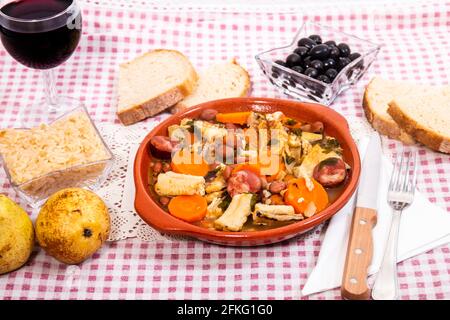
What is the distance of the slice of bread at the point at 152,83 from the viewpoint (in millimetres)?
2811

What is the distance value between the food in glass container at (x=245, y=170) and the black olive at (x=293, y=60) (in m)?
0.46

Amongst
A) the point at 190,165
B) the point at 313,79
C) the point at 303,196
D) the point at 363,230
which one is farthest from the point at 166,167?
the point at 313,79

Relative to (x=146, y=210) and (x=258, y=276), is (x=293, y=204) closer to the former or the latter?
(x=258, y=276)

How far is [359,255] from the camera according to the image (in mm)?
2006

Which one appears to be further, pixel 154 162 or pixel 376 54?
pixel 376 54

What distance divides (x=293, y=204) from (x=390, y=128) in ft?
2.69

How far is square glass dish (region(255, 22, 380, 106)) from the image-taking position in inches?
111

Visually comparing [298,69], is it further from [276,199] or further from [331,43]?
[276,199]

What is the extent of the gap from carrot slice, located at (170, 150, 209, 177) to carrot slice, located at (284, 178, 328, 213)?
1.02ft

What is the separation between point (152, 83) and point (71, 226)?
110 cm

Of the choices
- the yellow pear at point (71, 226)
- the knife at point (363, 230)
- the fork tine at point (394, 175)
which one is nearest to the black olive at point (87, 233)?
the yellow pear at point (71, 226)

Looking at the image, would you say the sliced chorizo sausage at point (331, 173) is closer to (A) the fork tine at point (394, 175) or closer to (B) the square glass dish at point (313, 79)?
(A) the fork tine at point (394, 175)

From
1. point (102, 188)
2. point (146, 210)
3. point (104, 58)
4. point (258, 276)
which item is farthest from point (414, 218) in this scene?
point (104, 58)

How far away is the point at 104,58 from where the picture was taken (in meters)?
3.21
